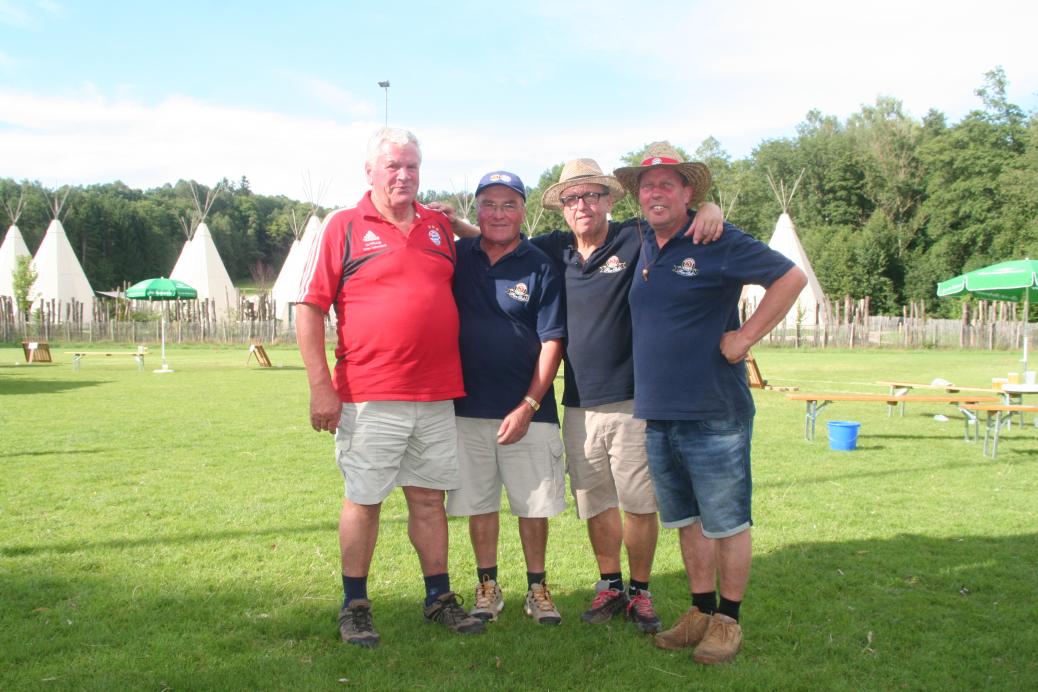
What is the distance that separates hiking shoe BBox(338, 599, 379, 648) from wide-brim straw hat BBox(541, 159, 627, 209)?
2.13 metres

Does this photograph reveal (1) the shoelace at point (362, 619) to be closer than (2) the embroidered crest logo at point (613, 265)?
Yes

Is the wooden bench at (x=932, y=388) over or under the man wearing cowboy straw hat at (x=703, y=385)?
under

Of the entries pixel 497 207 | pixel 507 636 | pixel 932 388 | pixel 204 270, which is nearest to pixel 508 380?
pixel 497 207

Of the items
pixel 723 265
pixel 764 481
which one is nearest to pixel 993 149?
pixel 764 481

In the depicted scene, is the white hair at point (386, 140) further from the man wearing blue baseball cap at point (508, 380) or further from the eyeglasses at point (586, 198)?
the eyeglasses at point (586, 198)

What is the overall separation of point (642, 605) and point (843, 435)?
226 inches

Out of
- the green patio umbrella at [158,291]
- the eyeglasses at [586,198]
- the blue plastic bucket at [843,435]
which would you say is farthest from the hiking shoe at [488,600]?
the green patio umbrella at [158,291]

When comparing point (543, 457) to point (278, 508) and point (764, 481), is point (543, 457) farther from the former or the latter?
point (764, 481)

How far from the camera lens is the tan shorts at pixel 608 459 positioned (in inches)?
149

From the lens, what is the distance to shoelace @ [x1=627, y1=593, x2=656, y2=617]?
3.79 m

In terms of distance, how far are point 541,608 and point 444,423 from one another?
983 millimetres

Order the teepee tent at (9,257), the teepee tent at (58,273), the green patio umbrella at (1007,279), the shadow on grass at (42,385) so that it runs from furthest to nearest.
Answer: the teepee tent at (58,273), the teepee tent at (9,257), the shadow on grass at (42,385), the green patio umbrella at (1007,279)

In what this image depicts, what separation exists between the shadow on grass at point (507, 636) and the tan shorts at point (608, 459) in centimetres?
57

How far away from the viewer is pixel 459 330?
3.90 m
